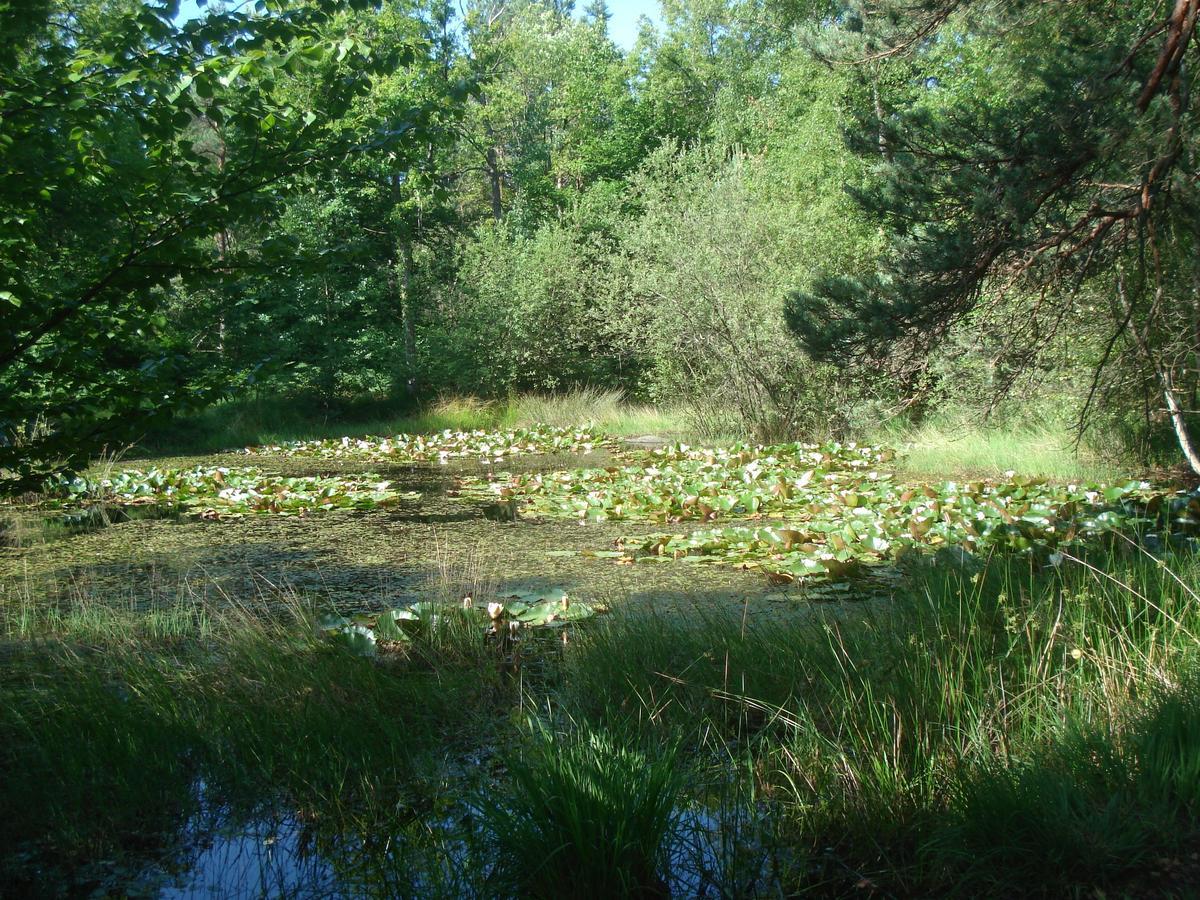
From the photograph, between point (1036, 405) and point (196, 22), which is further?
point (1036, 405)

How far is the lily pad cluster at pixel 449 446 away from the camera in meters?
12.2

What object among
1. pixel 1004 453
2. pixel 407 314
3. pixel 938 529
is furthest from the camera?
pixel 407 314

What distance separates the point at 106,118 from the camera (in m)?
2.82

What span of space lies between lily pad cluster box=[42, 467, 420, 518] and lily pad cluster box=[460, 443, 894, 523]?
42.9 inches

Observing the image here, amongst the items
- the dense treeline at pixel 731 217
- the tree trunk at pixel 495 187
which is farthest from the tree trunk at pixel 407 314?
the dense treeline at pixel 731 217

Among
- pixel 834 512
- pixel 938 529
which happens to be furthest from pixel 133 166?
pixel 834 512

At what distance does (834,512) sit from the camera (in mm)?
5914

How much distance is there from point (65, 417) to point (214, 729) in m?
1.10

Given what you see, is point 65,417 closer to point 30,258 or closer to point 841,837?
point 30,258

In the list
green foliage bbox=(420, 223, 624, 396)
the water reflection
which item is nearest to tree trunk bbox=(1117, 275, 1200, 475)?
the water reflection

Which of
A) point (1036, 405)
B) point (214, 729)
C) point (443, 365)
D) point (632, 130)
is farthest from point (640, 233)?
point (632, 130)

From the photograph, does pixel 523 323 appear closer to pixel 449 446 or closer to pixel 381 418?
pixel 381 418

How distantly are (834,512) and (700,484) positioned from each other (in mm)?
1578

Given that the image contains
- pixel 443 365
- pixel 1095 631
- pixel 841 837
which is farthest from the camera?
pixel 443 365
